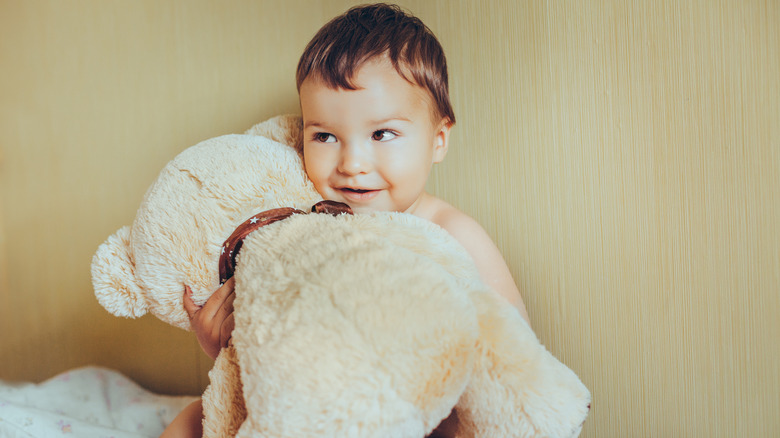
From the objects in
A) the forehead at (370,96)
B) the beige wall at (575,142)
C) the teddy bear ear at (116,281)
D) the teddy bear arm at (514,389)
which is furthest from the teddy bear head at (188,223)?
the beige wall at (575,142)

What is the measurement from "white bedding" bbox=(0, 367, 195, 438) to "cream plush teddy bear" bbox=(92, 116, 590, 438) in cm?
54

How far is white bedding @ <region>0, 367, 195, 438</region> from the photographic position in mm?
1046

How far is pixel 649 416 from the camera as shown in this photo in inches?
36.1

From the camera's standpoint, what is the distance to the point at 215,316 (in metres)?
0.70

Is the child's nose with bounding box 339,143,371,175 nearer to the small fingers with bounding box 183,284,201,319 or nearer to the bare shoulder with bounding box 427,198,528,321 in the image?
the bare shoulder with bounding box 427,198,528,321

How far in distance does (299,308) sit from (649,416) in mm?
740

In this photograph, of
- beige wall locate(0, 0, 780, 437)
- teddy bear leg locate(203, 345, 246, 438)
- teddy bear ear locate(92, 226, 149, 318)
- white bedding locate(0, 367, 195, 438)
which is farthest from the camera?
white bedding locate(0, 367, 195, 438)

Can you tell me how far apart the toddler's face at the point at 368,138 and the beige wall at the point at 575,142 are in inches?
11.0

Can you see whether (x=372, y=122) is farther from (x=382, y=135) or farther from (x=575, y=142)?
(x=575, y=142)

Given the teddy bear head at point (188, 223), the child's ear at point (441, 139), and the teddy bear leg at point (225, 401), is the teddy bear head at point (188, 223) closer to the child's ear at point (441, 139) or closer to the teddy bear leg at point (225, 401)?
the teddy bear leg at point (225, 401)

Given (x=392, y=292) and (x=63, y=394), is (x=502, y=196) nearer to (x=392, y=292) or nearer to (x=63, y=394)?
(x=392, y=292)

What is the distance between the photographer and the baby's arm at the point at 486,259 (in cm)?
78

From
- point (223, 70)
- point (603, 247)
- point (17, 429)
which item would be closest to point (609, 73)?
point (603, 247)

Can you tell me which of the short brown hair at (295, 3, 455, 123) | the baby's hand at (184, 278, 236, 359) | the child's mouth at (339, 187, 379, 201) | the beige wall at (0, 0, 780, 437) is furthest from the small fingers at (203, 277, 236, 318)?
the beige wall at (0, 0, 780, 437)
